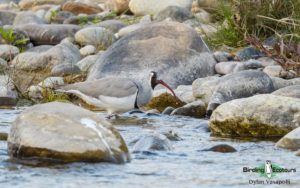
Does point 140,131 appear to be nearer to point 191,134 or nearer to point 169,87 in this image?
point 191,134

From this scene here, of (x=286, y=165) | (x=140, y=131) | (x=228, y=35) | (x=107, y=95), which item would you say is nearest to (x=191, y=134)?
(x=140, y=131)

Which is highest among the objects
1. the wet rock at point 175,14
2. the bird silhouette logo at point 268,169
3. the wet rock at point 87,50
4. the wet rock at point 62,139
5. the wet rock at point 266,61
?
the wet rock at point 62,139

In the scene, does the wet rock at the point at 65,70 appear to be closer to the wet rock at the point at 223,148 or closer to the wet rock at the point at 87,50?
the wet rock at the point at 87,50

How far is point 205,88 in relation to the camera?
1048 cm

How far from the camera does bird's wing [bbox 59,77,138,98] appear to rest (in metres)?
9.73

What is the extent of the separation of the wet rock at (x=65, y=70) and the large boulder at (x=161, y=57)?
615 millimetres

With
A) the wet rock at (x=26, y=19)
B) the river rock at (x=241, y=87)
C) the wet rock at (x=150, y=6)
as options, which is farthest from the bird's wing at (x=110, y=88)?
the wet rock at (x=26, y=19)

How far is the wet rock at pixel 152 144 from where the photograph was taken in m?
7.50

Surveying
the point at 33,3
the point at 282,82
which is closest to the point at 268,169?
the point at 282,82

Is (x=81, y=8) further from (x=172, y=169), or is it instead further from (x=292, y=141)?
(x=172, y=169)

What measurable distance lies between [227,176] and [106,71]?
17.9 ft

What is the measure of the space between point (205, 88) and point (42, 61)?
12.1 feet

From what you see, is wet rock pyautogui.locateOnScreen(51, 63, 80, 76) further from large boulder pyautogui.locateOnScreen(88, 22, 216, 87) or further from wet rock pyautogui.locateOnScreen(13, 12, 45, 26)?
wet rock pyautogui.locateOnScreen(13, 12, 45, 26)

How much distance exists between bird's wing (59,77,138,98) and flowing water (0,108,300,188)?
1.61m
